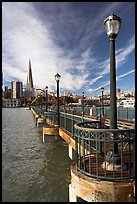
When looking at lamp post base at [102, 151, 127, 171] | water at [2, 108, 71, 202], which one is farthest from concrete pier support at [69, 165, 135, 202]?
water at [2, 108, 71, 202]

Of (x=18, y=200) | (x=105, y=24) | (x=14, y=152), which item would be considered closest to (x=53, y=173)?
(x=18, y=200)

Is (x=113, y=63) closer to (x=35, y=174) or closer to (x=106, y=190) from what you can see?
(x=106, y=190)

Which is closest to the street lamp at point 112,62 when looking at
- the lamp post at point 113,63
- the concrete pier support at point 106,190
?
the lamp post at point 113,63

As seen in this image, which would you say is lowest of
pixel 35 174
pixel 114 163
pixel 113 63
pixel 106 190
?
pixel 35 174

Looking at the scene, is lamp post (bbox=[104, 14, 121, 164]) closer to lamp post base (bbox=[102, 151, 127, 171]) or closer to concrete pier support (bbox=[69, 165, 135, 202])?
lamp post base (bbox=[102, 151, 127, 171])

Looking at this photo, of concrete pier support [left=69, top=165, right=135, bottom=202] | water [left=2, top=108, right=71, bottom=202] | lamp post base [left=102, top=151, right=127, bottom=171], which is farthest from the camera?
water [left=2, top=108, right=71, bottom=202]

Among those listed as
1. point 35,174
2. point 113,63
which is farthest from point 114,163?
point 35,174

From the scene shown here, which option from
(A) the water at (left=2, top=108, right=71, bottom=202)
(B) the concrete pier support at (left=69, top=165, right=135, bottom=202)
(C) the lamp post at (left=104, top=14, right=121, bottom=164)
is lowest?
(A) the water at (left=2, top=108, right=71, bottom=202)

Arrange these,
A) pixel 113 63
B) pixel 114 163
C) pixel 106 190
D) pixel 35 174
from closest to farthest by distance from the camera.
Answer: pixel 106 190
pixel 114 163
pixel 113 63
pixel 35 174

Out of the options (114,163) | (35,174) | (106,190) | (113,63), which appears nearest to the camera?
(106,190)

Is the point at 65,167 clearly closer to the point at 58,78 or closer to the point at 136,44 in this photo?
the point at 58,78

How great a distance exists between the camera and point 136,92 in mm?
4547

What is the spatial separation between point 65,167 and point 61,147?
17.3 feet

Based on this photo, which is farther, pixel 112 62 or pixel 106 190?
pixel 112 62
